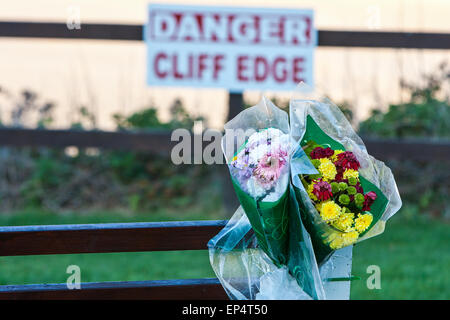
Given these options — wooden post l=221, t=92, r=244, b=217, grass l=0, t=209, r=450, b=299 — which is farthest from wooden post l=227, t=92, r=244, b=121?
grass l=0, t=209, r=450, b=299

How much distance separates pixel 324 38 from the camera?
5.98 metres

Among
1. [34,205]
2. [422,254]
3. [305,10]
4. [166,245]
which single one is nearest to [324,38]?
[305,10]

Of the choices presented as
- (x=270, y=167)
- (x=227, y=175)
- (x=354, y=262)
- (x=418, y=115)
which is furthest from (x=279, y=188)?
(x=418, y=115)

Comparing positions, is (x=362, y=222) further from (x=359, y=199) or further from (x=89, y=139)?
(x=89, y=139)

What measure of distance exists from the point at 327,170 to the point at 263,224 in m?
0.23

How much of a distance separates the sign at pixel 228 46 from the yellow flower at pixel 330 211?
426 centimetres

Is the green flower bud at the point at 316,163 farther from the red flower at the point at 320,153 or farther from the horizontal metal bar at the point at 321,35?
the horizontal metal bar at the point at 321,35

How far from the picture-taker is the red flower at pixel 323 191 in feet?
5.93

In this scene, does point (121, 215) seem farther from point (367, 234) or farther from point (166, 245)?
point (367, 234)

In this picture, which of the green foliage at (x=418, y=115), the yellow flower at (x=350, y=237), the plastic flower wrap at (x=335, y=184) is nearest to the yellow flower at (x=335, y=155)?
the plastic flower wrap at (x=335, y=184)

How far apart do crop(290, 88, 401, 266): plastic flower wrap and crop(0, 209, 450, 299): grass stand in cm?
251

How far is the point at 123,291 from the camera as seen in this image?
237 centimetres

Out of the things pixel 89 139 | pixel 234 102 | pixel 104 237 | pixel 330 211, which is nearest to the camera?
pixel 330 211
